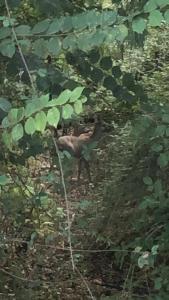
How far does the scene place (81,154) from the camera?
10.4ft

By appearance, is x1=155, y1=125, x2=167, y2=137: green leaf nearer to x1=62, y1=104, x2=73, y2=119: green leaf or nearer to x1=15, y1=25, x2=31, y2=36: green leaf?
x1=15, y1=25, x2=31, y2=36: green leaf

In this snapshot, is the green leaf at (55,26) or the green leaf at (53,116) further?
the green leaf at (55,26)

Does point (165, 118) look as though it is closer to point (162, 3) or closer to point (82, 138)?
point (162, 3)

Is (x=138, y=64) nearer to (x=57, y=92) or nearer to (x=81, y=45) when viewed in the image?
(x=57, y=92)

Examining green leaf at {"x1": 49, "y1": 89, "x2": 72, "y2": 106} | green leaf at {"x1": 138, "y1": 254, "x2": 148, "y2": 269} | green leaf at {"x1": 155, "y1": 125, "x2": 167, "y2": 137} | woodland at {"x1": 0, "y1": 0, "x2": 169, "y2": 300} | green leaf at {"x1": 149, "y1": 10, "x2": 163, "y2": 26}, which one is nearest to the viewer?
green leaf at {"x1": 49, "y1": 89, "x2": 72, "y2": 106}

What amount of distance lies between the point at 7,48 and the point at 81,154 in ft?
4.87

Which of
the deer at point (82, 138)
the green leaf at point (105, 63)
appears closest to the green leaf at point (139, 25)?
the green leaf at point (105, 63)

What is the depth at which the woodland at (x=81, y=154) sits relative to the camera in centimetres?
170

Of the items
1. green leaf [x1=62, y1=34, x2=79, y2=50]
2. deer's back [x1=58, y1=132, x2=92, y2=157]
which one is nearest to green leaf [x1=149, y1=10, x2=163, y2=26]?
green leaf [x1=62, y1=34, x2=79, y2=50]

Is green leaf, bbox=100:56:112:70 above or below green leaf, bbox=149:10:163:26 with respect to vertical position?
below

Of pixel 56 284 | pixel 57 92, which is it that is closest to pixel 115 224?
pixel 56 284

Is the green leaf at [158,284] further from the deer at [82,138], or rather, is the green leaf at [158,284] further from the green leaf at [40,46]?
the deer at [82,138]

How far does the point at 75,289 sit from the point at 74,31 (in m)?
2.58

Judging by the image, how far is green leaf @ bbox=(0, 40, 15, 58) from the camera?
5.70 ft
